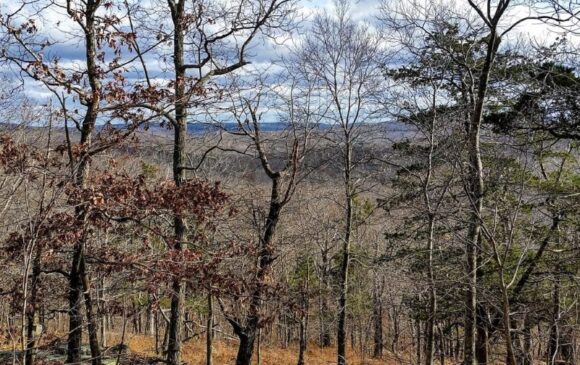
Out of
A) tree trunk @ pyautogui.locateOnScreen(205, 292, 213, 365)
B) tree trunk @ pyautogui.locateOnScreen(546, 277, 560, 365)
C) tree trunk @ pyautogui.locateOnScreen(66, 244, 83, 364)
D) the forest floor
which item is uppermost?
tree trunk @ pyautogui.locateOnScreen(66, 244, 83, 364)

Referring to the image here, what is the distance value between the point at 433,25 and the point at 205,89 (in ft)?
16.1

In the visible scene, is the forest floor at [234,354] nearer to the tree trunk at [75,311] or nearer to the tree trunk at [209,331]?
the tree trunk at [209,331]

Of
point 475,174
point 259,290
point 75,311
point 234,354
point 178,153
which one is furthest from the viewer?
point 234,354

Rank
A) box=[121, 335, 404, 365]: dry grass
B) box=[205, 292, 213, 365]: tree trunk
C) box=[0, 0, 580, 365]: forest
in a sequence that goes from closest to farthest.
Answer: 1. box=[0, 0, 580, 365]: forest
2. box=[205, 292, 213, 365]: tree trunk
3. box=[121, 335, 404, 365]: dry grass

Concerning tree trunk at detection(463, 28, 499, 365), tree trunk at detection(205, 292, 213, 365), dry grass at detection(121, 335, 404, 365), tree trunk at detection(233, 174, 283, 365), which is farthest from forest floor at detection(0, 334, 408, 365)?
tree trunk at detection(463, 28, 499, 365)

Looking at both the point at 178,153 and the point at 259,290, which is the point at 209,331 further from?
the point at 259,290

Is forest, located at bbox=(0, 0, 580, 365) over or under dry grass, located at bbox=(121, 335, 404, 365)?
over

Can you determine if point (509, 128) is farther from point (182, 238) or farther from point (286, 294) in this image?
point (182, 238)

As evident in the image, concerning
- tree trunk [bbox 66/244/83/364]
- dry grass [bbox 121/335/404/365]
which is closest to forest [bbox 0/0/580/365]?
tree trunk [bbox 66/244/83/364]

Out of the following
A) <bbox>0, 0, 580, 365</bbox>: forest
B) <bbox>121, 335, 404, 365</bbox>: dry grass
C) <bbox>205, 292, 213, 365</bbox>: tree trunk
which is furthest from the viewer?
<bbox>121, 335, 404, 365</bbox>: dry grass

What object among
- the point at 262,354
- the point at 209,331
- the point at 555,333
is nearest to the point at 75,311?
the point at 209,331

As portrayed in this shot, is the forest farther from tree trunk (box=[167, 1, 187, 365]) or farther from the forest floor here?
the forest floor

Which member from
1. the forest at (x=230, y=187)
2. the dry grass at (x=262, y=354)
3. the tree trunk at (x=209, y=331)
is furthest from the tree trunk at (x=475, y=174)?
the dry grass at (x=262, y=354)

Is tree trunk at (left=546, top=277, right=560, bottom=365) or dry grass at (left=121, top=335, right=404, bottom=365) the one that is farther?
dry grass at (left=121, top=335, right=404, bottom=365)
